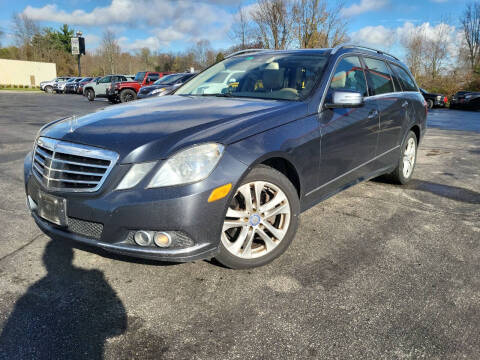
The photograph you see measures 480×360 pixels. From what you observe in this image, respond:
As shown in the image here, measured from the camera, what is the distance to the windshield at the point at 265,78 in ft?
11.0

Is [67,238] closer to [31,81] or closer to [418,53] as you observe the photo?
[418,53]

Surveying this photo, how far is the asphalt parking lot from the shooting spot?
6.55 ft

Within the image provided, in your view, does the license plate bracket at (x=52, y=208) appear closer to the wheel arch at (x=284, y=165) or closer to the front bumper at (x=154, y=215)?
the front bumper at (x=154, y=215)

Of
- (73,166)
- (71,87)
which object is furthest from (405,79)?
(71,87)

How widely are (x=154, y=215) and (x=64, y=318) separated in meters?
0.79

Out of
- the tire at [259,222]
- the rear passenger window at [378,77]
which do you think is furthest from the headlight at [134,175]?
the rear passenger window at [378,77]

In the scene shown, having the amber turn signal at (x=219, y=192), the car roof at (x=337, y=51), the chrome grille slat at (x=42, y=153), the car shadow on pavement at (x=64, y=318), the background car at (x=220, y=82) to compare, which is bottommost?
the car shadow on pavement at (x=64, y=318)

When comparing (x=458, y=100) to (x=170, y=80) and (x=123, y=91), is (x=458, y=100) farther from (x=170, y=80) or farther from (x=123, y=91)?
(x=123, y=91)

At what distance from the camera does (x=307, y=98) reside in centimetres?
313

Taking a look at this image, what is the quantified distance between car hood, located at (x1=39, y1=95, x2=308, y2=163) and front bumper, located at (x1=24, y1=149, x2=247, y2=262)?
0.57ft

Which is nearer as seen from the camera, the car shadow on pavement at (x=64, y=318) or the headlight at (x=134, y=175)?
the car shadow on pavement at (x=64, y=318)

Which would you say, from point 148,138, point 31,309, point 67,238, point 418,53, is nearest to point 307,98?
point 148,138

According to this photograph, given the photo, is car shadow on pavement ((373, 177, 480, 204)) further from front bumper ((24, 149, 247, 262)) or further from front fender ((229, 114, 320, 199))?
front bumper ((24, 149, 247, 262))

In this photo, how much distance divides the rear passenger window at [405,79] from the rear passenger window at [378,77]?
345 millimetres
